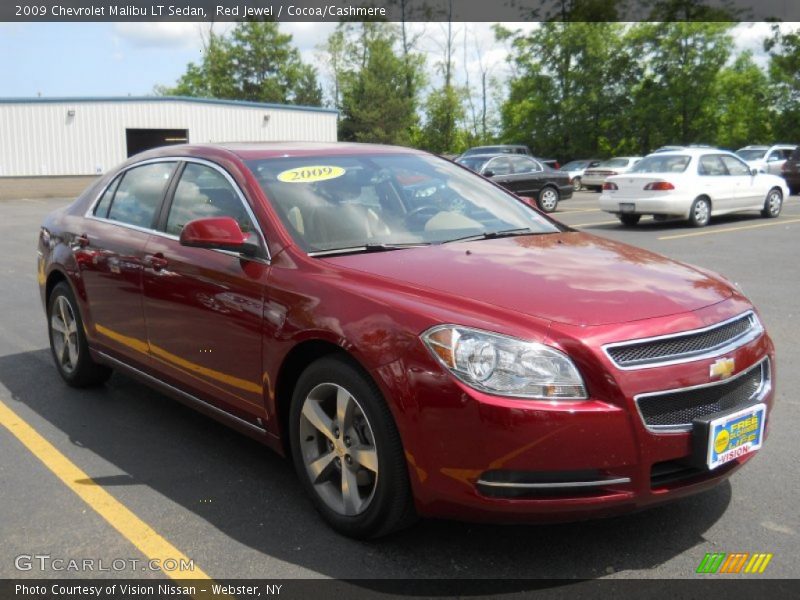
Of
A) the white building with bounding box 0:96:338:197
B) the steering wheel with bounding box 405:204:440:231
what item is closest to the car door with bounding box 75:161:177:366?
the steering wheel with bounding box 405:204:440:231

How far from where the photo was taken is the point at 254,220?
158 inches

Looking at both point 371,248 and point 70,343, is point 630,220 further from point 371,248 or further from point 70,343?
point 371,248

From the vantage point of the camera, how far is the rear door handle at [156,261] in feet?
14.7

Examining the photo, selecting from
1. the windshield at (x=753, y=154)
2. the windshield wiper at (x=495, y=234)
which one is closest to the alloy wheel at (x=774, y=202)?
the windshield at (x=753, y=154)

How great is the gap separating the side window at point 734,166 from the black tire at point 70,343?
14.7 m

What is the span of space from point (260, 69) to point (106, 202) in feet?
240

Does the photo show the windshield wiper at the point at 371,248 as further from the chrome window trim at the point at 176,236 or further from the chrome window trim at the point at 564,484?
the chrome window trim at the point at 564,484

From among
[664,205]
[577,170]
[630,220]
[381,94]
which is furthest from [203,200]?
[381,94]

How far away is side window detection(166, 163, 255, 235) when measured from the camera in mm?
4199

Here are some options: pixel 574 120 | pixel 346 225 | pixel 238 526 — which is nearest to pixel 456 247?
pixel 346 225

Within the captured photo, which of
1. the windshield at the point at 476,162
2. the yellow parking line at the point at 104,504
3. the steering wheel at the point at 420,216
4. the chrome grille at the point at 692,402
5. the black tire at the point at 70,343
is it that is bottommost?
the yellow parking line at the point at 104,504

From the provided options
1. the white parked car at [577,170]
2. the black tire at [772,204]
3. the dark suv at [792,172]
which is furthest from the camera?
the white parked car at [577,170]

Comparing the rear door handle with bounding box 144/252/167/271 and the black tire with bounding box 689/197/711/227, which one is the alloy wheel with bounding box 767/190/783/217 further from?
the rear door handle with bounding box 144/252/167/271

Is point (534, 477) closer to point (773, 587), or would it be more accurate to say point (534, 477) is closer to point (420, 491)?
point (420, 491)
